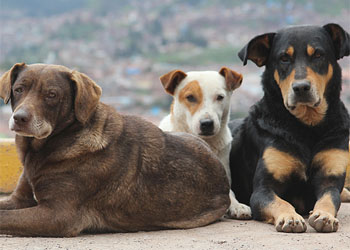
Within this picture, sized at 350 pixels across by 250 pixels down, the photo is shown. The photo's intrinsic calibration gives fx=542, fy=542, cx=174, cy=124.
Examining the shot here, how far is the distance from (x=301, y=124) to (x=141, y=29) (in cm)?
7899

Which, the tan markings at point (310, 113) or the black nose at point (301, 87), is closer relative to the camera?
A: the black nose at point (301, 87)

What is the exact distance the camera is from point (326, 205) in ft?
16.3

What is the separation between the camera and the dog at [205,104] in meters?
6.30

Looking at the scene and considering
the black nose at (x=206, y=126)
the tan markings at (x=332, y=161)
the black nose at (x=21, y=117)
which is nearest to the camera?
the black nose at (x=21, y=117)

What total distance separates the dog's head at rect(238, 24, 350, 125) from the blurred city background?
5718 cm

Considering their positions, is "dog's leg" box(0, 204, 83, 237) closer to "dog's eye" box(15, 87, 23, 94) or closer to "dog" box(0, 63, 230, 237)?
"dog" box(0, 63, 230, 237)

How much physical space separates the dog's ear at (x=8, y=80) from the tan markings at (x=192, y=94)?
250cm

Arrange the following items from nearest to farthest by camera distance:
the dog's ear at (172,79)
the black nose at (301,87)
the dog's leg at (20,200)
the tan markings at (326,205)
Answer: the dog's leg at (20,200) < the tan markings at (326,205) < the black nose at (301,87) < the dog's ear at (172,79)

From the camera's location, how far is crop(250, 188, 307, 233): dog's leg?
4.59 meters

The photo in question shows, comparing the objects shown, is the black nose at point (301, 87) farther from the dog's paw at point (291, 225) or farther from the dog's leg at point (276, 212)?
the dog's paw at point (291, 225)

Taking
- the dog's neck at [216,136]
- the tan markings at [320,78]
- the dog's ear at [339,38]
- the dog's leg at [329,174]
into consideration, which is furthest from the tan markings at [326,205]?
the dog's neck at [216,136]

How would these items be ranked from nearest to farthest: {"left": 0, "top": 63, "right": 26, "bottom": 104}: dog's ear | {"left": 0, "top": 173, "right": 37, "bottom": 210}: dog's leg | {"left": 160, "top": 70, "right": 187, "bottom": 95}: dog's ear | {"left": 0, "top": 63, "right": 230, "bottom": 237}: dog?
{"left": 0, "top": 63, "right": 230, "bottom": 237}: dog, {"left": 0, "top": 63, "right": 26, "bottom": 104}: dog's ear, {"left": 0, "top": 173, "right": 37, "bottom": 210}: dog's leg, {"left": 160, "top": 70, "right": 187, "bottom": 95}: dog's ear

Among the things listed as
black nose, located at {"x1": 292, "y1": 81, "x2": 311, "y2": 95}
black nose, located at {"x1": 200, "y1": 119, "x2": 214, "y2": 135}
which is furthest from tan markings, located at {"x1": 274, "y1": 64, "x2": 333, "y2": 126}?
black nose, located at {"x1": 200, "y1": 119, "x2": 214, "y2": 135}

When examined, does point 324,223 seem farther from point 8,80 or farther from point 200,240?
point 8,80
